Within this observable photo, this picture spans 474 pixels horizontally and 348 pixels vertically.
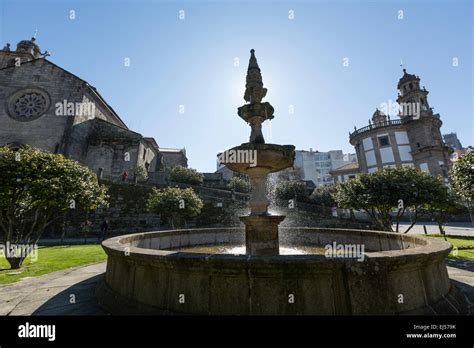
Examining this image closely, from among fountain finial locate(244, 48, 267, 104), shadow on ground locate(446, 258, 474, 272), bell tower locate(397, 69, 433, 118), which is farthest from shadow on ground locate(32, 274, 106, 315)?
bell tower locate(397, 69, 433, 118)

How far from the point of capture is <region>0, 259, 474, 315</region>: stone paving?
11.9 feet

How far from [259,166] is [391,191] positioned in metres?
11.5

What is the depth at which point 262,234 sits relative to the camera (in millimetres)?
5562

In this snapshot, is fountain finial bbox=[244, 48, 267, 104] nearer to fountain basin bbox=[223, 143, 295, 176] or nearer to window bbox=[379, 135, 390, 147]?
fountain basin bbox=[223, 143, 295, 176]

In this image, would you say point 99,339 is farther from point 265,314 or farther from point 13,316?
point 265,314

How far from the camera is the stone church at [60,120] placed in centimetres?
2955

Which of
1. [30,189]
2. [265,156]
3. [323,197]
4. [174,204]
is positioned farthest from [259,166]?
[323,197]

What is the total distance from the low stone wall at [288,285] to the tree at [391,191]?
36.2 ft

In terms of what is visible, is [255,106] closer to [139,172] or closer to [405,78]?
[139,172]

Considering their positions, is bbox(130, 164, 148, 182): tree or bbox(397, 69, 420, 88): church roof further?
bbox(397, 69, 420, 88): church roof

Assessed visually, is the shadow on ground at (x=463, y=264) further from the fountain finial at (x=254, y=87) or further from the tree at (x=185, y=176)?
the tree at (x=185, y=176)

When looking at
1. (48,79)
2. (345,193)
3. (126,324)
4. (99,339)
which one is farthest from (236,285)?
(48,79)

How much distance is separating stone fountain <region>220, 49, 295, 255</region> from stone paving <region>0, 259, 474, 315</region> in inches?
129

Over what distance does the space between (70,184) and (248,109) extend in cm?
733
